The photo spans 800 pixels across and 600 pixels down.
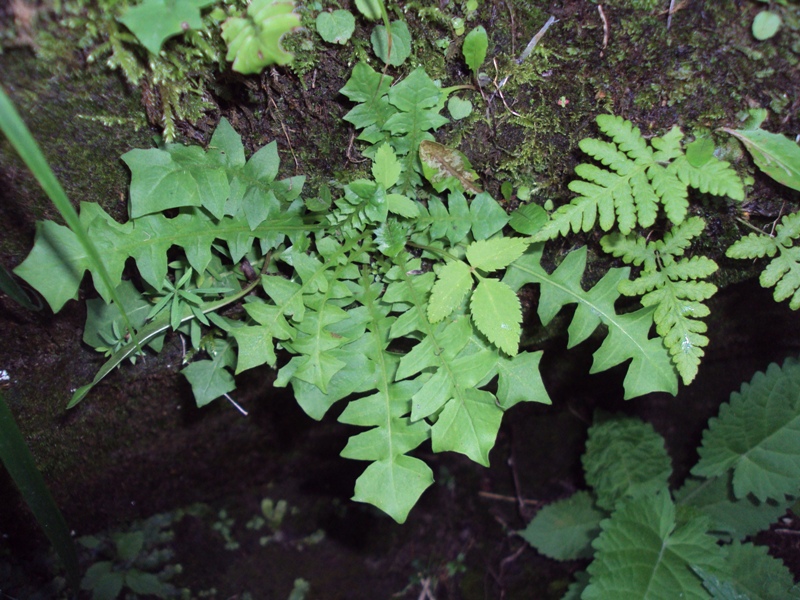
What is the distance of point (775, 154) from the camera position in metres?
1.41

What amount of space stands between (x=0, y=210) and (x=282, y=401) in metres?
1.21

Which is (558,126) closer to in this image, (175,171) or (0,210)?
(175,171)

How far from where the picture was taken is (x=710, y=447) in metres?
2.31

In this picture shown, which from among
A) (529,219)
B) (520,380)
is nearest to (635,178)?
(529,219)

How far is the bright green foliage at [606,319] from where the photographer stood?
1.53 metres

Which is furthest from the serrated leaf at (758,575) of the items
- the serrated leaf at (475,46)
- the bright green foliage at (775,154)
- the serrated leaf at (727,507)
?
the serrated leaf at (475,46)

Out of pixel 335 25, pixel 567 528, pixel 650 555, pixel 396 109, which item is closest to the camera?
pixel 335 25

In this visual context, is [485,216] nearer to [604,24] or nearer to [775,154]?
[604,24]

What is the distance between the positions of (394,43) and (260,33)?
418mm

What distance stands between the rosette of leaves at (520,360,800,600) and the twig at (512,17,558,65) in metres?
1.64

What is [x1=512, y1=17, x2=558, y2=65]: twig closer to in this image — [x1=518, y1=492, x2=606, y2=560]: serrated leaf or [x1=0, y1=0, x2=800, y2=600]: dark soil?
[x1=0, y1=0, x2=800, y2=600]: dark soil

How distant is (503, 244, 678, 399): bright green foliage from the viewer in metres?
1.53

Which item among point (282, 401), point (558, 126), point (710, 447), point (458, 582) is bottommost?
point (458, 582)

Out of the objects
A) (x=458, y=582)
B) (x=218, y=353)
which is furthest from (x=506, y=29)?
(x=458, y=582)
